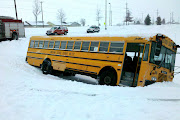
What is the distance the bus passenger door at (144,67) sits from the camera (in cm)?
798

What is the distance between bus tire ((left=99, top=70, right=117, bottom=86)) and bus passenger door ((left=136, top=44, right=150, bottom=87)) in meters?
1.25

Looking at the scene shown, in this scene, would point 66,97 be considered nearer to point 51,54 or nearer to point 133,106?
point 133,106

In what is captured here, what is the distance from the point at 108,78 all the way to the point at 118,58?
1125 millimetres

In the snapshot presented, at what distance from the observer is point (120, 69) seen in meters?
8.65

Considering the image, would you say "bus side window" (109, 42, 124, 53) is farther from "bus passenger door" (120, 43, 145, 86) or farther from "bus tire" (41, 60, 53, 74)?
"bus tire" (41, 60, 53, 74)

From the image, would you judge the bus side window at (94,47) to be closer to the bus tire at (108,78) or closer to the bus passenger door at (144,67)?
the bus tire at (108,78)

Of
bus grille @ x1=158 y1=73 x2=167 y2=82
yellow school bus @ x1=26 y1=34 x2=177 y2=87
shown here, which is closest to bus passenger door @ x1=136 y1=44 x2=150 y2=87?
yellow school bus @ x1=26 y1=34 x2=177 y2=87

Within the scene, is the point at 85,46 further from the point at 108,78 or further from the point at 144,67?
the point at 144,67

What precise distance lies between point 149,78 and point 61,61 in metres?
5.85

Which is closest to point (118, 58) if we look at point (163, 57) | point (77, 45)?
point (163, 57)

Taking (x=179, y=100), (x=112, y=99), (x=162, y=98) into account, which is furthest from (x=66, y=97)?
(x=179, y=100)

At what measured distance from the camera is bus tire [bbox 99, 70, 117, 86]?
885cm

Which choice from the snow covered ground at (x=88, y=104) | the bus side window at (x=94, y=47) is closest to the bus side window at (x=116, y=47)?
the bus side window at (x=94, y=47)

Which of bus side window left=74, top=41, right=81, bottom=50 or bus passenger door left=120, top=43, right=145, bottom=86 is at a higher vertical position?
bus side window left=74, top=41, right=81, bottom=50
